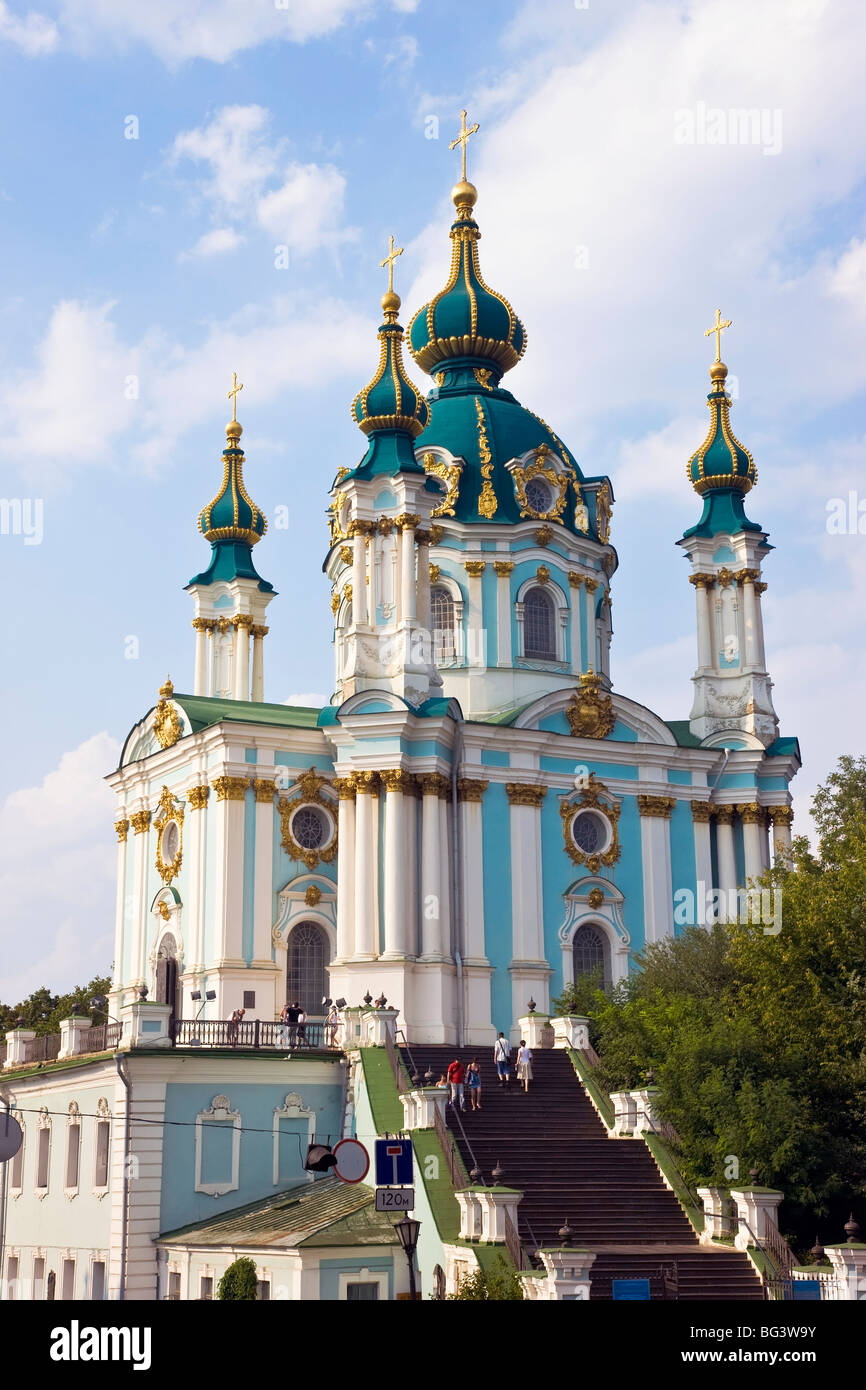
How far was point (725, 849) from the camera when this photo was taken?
37.9m

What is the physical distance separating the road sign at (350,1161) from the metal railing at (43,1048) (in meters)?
14.3

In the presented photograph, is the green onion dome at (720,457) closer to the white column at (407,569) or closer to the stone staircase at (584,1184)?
the white column at (407,569)

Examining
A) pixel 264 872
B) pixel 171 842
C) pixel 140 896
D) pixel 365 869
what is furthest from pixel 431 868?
pixel 140 896

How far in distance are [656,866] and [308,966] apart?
7.54m

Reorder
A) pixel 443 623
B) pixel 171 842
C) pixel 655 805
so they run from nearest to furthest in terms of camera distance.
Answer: pixel 171 842 < pixel 655 805 < pixel 443 623

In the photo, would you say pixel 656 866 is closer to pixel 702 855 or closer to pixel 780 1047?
pixel 702 855

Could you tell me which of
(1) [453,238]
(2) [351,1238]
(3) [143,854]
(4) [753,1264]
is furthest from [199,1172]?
(1) [453,238]

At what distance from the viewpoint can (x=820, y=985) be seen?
25.6 m

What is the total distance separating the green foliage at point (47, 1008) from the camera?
49.3 meters

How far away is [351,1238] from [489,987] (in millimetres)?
12384

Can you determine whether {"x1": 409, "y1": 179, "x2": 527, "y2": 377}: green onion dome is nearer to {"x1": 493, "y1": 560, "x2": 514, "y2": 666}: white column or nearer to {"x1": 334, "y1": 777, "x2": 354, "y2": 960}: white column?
{"x1": 493, "y1": 560, "x2": 514, "y2": 666}: white column

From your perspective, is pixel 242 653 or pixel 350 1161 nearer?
pixel 350 1161

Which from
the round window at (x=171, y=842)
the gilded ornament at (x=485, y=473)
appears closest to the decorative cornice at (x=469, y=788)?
the round window at (x=171, y=842)

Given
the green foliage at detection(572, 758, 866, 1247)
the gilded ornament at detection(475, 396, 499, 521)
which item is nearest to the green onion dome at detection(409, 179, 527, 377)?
the gilded ornament at detection(475, 396, 499, 521)
